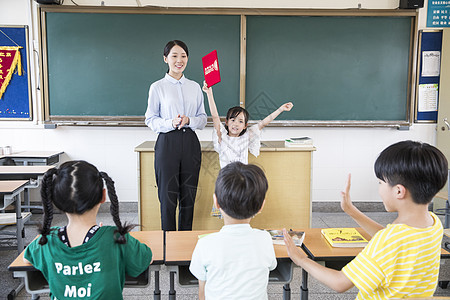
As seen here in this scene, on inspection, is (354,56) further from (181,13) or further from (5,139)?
(5,139)

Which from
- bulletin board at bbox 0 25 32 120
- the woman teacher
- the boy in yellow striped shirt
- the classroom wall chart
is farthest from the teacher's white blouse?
the classroom wall chart

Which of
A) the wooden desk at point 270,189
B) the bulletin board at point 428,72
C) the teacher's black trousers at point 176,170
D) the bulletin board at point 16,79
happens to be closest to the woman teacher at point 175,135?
the teacher's black trousers at point 176,170

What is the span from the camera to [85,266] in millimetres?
1225

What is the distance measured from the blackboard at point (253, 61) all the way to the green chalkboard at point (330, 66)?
0.04 feet

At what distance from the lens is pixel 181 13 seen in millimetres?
4262

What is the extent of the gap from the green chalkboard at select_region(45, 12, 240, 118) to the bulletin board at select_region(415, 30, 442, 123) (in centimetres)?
223

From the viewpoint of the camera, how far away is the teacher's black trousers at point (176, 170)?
285 cm

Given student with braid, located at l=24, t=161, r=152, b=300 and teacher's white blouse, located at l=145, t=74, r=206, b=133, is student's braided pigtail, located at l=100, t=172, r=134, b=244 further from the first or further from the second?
teacher's white blouse, located at l=145, t=74, r=206, b=133

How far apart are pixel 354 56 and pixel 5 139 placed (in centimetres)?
430

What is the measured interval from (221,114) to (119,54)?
1.38 meters

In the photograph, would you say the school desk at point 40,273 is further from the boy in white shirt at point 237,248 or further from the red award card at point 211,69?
the red award card at point 211,69

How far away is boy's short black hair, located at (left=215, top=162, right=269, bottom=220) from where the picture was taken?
50.1 inches

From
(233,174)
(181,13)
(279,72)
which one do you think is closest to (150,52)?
(181,13)

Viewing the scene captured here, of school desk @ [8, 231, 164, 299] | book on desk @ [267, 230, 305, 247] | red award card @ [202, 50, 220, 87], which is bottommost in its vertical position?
school desk @ [8, 231, 164, 299]
